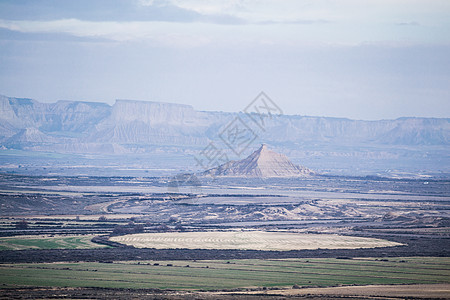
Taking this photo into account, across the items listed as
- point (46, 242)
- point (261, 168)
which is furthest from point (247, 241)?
point (261, 168)

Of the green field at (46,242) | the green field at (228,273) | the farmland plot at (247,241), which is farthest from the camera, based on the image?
the farmland plot at (247,241)

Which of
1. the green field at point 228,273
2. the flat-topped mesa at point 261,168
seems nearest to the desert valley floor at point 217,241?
the green field at point 228,273

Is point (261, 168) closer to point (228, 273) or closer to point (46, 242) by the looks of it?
point (46, 242)

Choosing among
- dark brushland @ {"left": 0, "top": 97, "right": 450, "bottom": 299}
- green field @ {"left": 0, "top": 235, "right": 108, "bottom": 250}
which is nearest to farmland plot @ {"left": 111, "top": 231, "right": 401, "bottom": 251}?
dark brushland @ {"left": 0, "top": 97, "right": 450, "bottom": 299}

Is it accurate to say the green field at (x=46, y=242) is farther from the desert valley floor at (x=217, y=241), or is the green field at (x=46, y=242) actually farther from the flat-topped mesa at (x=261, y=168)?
the flat-topped mesa at (x=261, y=168)

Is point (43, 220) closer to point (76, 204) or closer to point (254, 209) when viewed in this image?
point (76, 204)
